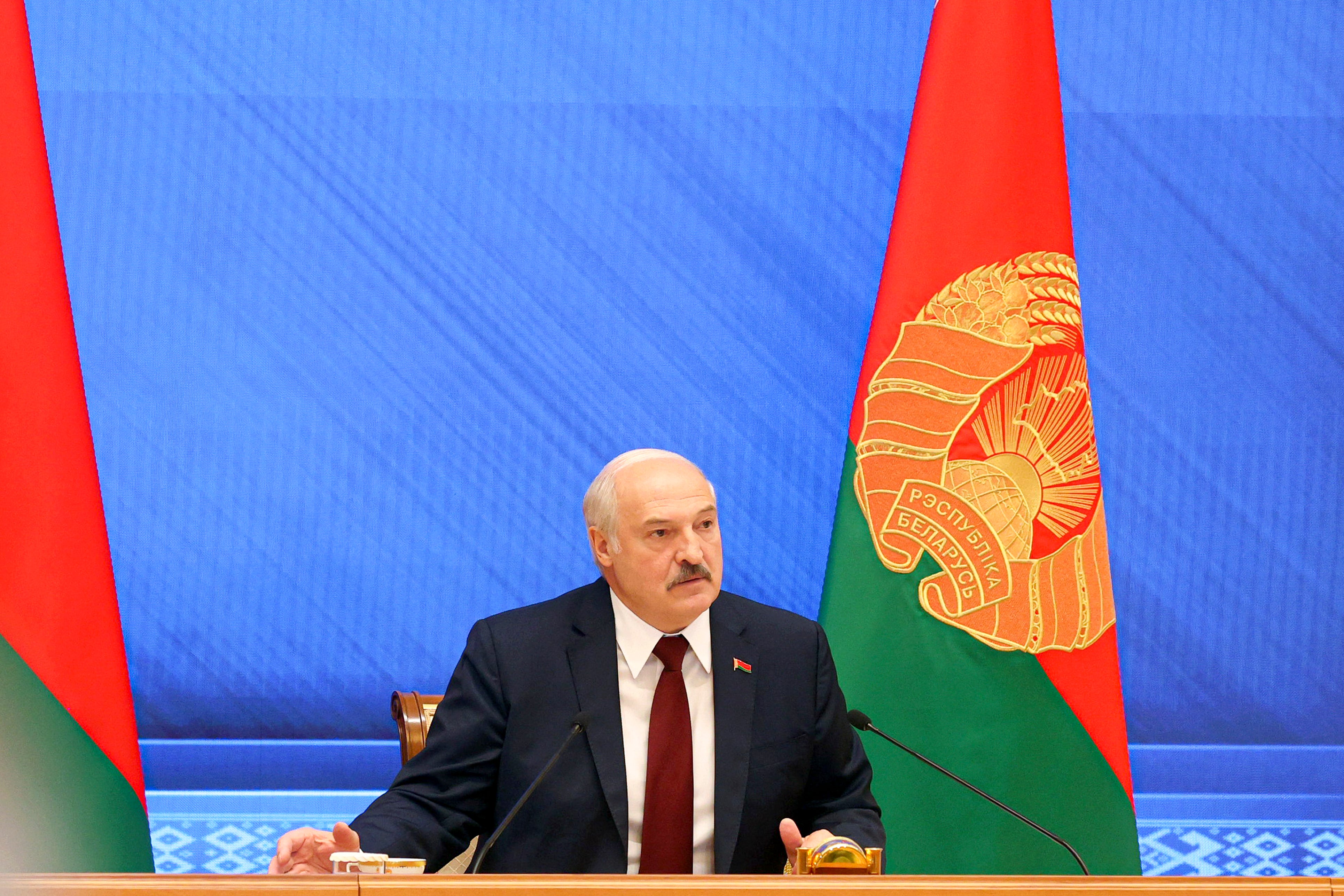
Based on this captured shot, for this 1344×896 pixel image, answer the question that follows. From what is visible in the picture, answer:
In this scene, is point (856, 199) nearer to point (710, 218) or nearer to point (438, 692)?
point (710, 218)

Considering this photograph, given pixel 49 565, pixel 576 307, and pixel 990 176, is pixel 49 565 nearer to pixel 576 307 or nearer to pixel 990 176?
pixel 576 307

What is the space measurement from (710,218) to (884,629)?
1.21m

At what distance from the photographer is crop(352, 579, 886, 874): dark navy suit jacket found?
2.26 meters

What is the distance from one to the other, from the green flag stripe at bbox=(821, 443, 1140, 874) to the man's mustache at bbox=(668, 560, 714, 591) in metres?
0.95

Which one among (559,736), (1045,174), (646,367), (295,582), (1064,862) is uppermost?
(1045,174)

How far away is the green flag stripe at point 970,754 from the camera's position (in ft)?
10.1

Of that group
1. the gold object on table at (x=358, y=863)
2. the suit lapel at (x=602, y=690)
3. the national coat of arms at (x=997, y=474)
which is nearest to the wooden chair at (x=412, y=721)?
the suit lapel at (x=602, y=690)

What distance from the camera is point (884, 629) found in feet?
10.4

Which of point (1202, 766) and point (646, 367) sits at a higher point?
point (646, 367)

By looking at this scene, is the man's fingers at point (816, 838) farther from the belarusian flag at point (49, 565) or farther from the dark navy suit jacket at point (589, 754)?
the belarusian flag at point (49, 565)

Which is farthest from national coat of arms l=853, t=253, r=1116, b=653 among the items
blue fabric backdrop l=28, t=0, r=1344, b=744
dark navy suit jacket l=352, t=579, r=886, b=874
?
dark navy suit jacket l=352, t=579, r=886, b=874

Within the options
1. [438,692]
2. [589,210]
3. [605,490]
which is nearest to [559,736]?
[605,490]

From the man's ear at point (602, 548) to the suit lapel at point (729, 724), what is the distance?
0.22 meters

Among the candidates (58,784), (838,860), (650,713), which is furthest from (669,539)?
(58,784)
